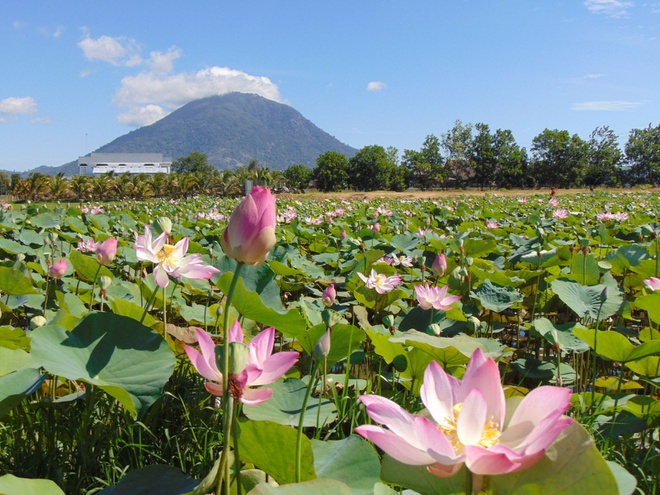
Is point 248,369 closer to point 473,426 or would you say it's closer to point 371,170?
point 473,426

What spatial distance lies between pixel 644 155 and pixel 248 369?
5504 centimetres

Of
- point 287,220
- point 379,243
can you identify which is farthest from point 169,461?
point 287,220

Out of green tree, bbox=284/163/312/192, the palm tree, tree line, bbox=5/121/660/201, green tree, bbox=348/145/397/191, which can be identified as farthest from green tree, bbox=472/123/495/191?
the palm tree

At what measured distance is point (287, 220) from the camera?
5.20m

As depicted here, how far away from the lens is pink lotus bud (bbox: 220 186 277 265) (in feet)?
2.19

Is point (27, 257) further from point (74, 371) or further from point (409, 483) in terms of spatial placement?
point (409, 483)

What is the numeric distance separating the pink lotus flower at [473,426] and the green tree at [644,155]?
174 ft

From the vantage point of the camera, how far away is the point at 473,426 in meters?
0.47

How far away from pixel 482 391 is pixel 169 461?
3.03ft

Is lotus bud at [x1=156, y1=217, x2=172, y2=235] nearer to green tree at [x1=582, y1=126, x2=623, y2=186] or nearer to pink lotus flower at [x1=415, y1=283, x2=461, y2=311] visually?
pink lotus flower at [x1=415, y1=283, x2=461, y2=311]

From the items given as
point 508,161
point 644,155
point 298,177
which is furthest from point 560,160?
point 298,177

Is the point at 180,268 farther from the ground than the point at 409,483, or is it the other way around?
the point at 180,268

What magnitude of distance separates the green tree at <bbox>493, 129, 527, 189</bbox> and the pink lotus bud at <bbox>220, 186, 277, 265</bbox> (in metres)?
46.1

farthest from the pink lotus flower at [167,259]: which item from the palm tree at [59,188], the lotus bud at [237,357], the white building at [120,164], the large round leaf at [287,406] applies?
the white building at [120,164]
